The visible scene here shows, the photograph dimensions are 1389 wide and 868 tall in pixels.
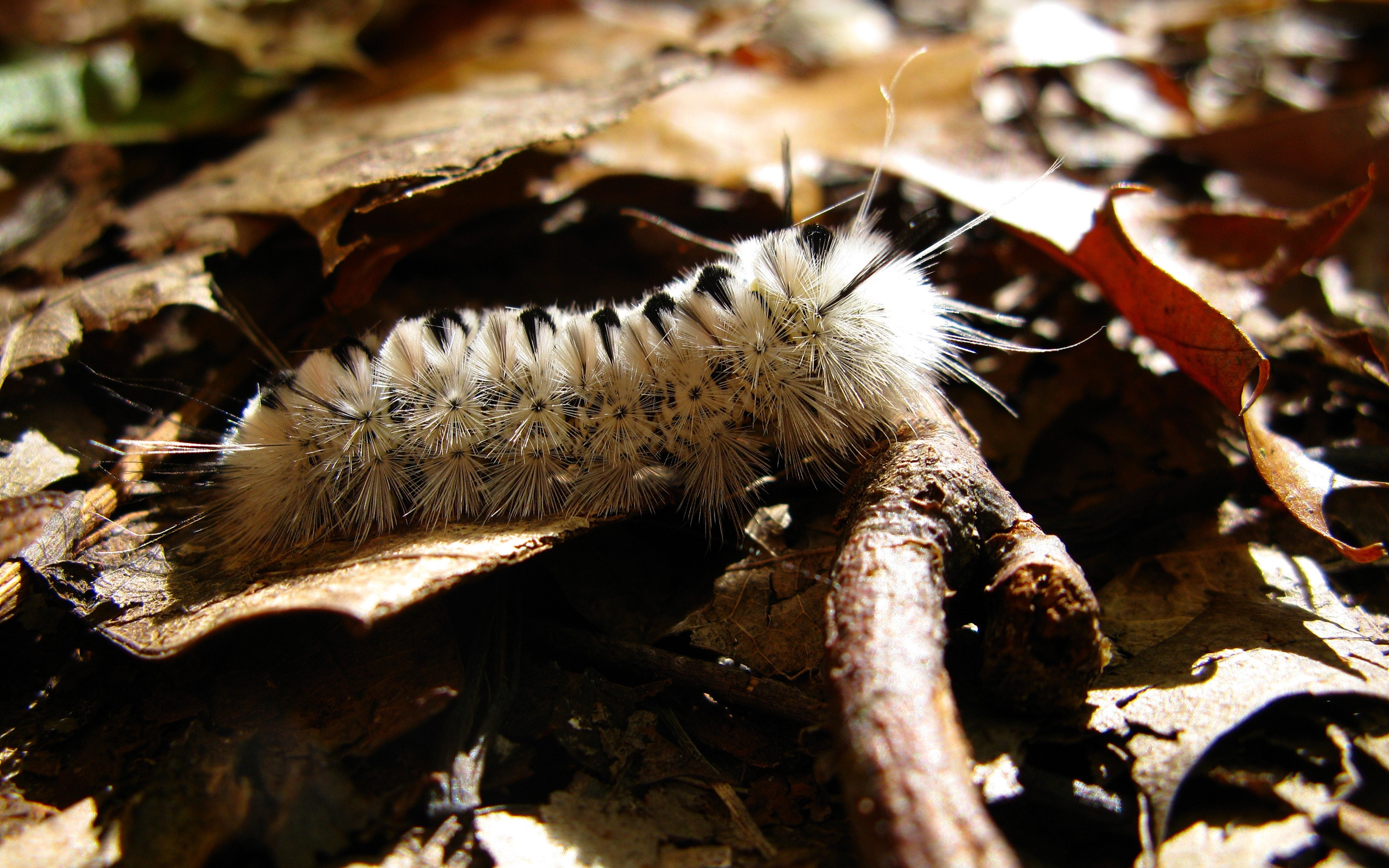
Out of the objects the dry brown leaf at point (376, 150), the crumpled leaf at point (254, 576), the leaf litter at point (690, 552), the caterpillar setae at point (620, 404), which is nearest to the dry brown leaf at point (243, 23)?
the dry brown leaf at point (376, 150)

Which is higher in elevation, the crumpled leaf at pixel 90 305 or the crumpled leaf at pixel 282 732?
the crumpled leaf at pixel 90 305

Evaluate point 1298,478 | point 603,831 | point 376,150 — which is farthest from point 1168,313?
point 376,150

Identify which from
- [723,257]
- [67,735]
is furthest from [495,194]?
[67,735]

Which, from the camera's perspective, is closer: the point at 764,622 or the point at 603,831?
the point at 603,831

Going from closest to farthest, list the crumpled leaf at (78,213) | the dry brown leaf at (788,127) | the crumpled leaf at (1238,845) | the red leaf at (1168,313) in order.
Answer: the crumpled leaf at (1238,845) < the red leaf at (1168,313) < the crumpled leaf at (78,213) < the dry brown leaf at (788,127)

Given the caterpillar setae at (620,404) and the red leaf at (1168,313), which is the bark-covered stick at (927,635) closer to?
the caterpillar setae at (620,404)

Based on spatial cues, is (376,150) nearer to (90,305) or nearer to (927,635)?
(90,305)

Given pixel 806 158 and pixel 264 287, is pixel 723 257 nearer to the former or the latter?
pixel 806 158
